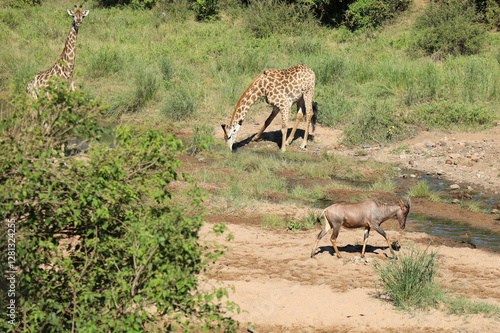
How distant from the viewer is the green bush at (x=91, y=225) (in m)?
3.81

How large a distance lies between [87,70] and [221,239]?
11.6m

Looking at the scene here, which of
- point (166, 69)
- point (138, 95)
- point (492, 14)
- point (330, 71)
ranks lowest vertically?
point (138, 95)

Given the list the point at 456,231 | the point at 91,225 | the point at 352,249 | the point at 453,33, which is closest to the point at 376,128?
the point at 456,231

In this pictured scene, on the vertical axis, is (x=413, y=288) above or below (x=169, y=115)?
above

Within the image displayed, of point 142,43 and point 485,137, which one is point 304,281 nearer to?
point 485,137

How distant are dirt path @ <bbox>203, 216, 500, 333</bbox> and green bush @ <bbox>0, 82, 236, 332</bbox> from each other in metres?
1.09

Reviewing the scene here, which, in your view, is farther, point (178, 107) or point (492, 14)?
point (492, 14)

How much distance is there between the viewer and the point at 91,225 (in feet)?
13.6

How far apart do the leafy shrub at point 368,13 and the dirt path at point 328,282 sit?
14.8 meters

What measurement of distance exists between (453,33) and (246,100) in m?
8.53

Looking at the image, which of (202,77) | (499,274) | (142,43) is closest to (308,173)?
(499,274)

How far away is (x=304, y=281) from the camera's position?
6.77m

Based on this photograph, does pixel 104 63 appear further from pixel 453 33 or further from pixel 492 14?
pixel 492 14

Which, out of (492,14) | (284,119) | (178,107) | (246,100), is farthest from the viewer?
(492,14)
